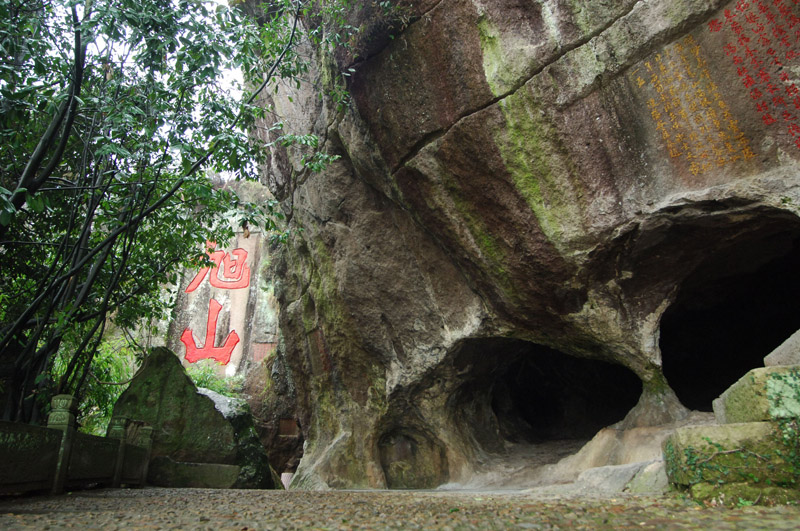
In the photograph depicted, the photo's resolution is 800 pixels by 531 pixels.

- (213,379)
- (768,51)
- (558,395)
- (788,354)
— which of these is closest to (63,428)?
(788,354)

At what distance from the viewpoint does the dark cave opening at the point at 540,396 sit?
9.51 m

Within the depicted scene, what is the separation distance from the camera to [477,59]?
6742mm

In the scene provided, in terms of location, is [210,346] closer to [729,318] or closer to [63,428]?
[63,428]

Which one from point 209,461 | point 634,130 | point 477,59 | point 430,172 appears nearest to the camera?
point 634,130

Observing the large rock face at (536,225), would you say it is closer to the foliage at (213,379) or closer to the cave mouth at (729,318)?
the cave mouth at (729,318)

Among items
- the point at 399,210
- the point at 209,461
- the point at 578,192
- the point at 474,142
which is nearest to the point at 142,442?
the point at 209,461

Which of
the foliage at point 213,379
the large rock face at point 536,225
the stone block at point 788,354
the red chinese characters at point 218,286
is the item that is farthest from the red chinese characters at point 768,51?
the red chinese characters at point 218,286

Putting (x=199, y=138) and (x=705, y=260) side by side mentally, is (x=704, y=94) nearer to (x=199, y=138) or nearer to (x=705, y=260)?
(x=705, y=260)

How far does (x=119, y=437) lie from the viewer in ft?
23.9

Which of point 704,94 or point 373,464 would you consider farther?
point 373,464

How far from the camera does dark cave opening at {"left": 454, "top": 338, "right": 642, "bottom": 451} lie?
9.51 metres

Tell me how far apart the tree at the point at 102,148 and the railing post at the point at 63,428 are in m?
0.70

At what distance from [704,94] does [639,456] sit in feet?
14.1

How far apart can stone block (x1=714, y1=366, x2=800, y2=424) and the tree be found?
16.7ft
